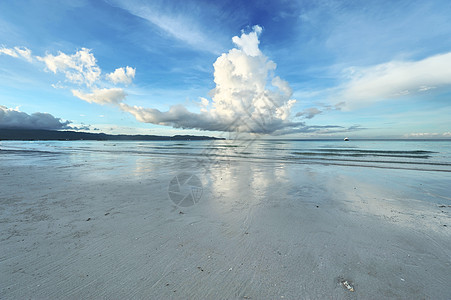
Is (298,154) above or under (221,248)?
under

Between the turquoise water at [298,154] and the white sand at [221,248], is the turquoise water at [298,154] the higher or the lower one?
the lower one

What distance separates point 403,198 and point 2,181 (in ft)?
56.6

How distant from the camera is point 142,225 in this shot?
14.9 ft

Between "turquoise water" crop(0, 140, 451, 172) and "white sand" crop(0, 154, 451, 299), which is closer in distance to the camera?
"white sand" crop(0, 154, 451, 299)

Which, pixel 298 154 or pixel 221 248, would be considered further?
pixel 298 154

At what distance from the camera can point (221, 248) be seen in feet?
12.0

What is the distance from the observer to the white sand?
8.77ft

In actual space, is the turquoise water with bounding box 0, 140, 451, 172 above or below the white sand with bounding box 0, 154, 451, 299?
below

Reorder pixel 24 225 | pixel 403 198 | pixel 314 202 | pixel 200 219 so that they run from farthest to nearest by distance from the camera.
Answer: pixel 403 198 → pixel 314 202 → pixel 200 219 → pixel 24 225

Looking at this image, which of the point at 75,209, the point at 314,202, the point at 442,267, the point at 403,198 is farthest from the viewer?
the point at 403,198

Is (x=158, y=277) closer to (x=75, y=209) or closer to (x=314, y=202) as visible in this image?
(x=75, y=209)

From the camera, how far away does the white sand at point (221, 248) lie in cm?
267

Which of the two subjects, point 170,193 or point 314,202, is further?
point 170,193

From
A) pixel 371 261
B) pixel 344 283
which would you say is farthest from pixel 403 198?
pixel 344 283
